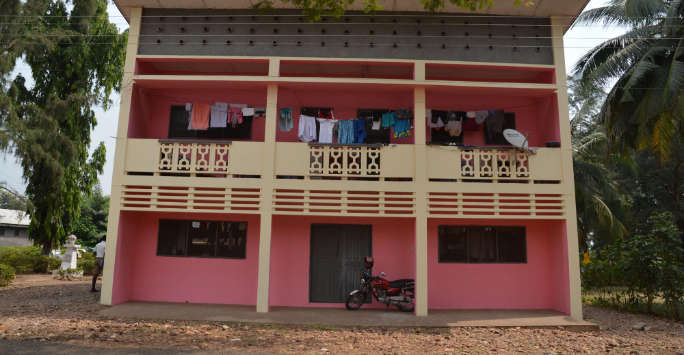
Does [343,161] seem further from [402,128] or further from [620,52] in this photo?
[620,52]

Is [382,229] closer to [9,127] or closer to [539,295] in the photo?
[539,295]

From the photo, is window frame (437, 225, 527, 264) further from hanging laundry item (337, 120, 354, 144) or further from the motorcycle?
hanging laundry item (337, 120, 354, 144)

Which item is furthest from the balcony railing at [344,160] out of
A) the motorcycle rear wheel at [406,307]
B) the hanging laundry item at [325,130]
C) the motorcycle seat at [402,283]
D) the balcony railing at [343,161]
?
the motorcycle rear wheel at [406,307]

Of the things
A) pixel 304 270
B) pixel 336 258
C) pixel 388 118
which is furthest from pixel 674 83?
pixel 304 270

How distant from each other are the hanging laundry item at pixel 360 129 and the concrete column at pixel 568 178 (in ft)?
15.5

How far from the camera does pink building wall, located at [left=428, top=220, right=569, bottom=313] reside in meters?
10.4

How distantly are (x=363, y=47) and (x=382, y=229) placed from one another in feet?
15.0

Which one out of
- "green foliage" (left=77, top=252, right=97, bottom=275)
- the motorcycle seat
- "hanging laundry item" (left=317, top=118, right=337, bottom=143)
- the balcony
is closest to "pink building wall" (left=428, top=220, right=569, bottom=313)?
the motorcycle seat

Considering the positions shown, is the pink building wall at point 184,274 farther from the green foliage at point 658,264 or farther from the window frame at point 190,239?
the green foliage at point 658,264

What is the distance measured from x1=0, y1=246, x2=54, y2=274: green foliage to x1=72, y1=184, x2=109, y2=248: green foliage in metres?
13.9

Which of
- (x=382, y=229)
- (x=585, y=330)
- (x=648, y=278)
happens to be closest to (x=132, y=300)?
(x=382, y=229)

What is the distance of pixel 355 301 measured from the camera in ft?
32.7

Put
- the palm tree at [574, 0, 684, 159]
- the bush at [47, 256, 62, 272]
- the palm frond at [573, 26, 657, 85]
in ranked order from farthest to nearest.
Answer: the bush at [47, 256, 62, 272]
the palm frond at [573, 26, 657, 85]
the palm tree at [574, 0, 684, 159]

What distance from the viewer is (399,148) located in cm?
978
